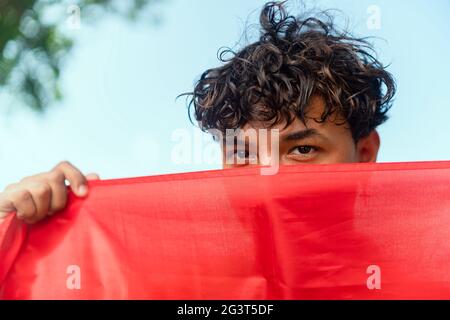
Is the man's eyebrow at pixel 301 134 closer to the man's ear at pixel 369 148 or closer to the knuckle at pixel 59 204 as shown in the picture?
the man's ear at pixel 369 148

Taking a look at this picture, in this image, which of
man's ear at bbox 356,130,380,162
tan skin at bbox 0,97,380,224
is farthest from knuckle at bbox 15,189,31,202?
man's ear at bbox 356,130,380,162

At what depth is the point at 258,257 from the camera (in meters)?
1.13

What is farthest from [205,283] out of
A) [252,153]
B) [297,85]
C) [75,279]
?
[297,85]

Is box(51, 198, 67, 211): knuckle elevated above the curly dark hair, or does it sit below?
below

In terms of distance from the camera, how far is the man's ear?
1.58 m

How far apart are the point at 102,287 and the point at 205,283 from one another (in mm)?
156

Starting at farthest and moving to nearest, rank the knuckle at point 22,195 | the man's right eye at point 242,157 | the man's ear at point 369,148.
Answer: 1. the man's ear at point 369,148
2. the man's right eye at point 242,157
3. the knuckle at point 22,195

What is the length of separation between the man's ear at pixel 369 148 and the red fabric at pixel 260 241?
44 centimetres

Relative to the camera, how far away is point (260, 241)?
1135 mm

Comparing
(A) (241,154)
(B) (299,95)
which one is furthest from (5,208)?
(B) (299,95)

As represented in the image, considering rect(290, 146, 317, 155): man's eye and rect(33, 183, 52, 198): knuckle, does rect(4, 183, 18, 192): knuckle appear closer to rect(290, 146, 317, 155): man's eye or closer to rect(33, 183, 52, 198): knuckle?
rect(33, 183, 52, 198): knuckle

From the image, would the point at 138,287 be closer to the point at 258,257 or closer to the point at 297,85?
the point at 258,257

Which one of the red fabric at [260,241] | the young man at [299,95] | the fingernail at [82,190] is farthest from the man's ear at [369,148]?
the fingernail at [82,190]

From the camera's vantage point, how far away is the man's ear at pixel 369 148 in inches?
62.4
